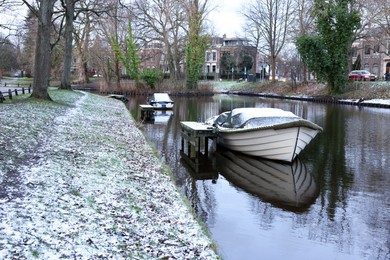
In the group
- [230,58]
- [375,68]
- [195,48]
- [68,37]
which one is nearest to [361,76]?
[195,48]

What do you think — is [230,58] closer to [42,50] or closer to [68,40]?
[68,40]

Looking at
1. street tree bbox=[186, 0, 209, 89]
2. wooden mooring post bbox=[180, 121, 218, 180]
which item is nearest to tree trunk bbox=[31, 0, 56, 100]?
wooden mooring post bbox=[180, 121, 218, 180]

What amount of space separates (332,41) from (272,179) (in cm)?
3562

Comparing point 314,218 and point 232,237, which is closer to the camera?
point 232,237

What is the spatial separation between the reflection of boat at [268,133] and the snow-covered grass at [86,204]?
380 centimetres

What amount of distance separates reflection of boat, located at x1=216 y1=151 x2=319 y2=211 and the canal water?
0.08ft

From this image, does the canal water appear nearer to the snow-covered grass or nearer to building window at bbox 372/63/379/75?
the snow-covered grass

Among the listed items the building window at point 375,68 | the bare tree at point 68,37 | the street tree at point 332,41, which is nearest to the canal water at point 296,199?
the bare tree at point 68,37

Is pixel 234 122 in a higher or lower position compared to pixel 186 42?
lower

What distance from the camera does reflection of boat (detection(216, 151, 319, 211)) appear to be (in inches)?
406

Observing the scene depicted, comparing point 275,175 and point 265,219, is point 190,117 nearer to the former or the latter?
point 275,175

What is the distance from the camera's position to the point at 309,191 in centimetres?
1091

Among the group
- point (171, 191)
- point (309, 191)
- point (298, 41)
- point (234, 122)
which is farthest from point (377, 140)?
point (298, 41)

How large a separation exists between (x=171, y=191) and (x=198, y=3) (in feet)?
164
